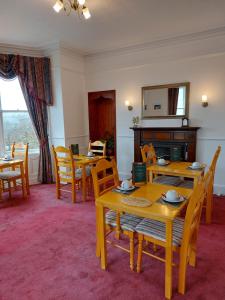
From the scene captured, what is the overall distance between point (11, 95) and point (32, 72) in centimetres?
67

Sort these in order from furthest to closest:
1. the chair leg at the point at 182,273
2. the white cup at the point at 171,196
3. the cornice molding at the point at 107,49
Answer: the cornice molding at the point at 107,49
the white cup at the point at 171,196
the chair leg at the point at 182,273

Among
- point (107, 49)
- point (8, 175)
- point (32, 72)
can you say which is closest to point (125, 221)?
point (8, 175)

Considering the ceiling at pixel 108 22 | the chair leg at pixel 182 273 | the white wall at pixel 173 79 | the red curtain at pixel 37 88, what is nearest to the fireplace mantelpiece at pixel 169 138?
the white wall at pixel 173 79

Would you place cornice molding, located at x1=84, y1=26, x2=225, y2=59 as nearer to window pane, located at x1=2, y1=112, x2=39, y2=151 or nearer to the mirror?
the mirror

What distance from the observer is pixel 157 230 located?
1844 mm

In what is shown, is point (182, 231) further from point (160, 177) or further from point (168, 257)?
point (160, 177)

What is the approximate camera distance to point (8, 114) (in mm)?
4617

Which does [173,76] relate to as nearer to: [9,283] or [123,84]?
[123,84]

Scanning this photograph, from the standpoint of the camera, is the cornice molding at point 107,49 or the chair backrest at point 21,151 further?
the chair backrest at point 21,151

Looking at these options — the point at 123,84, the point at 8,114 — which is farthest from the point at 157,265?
the point at 8,114

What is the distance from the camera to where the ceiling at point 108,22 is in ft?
9.63

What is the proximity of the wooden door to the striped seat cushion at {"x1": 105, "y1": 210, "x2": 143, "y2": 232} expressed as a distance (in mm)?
3275

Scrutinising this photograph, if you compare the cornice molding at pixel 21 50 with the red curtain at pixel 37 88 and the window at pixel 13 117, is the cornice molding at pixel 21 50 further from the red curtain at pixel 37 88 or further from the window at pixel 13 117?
the window at pixel 13 117

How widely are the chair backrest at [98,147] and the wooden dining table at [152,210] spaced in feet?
7.41
